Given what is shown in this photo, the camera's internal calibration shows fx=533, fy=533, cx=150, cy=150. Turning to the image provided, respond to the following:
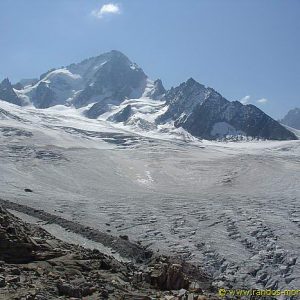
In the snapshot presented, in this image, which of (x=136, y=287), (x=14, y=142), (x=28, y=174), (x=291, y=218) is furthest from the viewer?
(x=14, y=142)

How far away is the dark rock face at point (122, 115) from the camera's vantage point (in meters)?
184

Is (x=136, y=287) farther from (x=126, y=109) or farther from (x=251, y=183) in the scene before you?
(x=126, y=109)

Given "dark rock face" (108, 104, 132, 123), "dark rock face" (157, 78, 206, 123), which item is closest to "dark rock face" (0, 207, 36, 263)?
"dark rock face" (157, 78, 206, 123)

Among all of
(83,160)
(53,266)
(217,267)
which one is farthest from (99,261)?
(83,160)

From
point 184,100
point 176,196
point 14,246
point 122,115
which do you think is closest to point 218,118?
point 184,100

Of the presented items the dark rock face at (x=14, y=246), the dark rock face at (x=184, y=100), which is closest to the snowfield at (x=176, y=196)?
the dark rock face at (x=14, y=246)

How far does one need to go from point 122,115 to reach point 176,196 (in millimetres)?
136903

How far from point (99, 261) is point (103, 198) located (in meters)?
32.1

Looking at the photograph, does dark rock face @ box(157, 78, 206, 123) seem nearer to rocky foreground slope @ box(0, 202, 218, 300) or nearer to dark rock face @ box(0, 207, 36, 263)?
rocky foreground slope @ box(0, 202, 218, 300)

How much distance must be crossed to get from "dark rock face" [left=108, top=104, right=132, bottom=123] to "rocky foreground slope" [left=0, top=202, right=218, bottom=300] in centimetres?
16368

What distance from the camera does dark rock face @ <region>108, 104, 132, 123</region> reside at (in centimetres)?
18450

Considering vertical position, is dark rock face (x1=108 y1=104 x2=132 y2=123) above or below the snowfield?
above

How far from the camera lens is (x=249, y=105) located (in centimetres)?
16688

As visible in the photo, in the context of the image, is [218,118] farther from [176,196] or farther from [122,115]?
[176,196]
